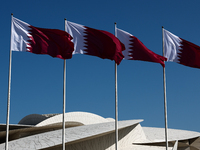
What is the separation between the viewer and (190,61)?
74.5 ft

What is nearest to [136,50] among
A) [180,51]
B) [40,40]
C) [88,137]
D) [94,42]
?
[94,42]

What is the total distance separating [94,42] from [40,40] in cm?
337

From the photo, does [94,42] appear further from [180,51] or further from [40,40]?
[180,51]

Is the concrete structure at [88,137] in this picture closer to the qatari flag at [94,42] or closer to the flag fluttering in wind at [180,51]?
the qatari flag at [94,42]

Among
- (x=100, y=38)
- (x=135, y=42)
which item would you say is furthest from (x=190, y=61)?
(x=100, y=38)

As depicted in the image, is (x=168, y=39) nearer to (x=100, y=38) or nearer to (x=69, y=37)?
(x=100, y=38)

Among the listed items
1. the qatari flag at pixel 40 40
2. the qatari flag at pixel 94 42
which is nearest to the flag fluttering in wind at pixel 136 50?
the qatari flag at pixel 94 42

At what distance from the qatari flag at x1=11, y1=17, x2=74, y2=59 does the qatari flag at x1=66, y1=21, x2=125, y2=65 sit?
0.58m

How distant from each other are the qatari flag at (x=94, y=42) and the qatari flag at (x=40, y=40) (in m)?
0.58

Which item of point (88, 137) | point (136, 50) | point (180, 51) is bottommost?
point (88, 137)

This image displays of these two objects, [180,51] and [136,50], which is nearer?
[136,50]

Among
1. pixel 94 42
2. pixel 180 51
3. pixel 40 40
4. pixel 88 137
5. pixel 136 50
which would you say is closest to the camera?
pixel 40 40

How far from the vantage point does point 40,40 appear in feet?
63.6

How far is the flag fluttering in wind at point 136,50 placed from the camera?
21500 mm
